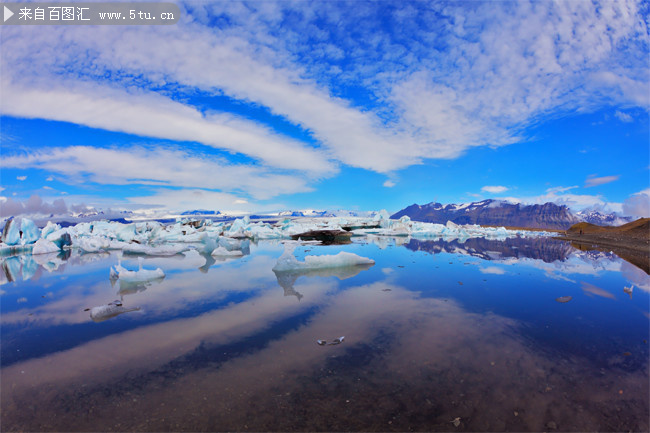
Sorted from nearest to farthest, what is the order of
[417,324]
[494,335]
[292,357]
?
[292,357] → [494,335] → [417,324]

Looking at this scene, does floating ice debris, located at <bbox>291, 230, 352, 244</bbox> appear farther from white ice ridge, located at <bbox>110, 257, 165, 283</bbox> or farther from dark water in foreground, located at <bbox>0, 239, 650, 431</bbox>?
dark water in foreground, located at <bbox>0, 239, 650, 431</bbox>

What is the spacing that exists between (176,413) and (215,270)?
277 inches

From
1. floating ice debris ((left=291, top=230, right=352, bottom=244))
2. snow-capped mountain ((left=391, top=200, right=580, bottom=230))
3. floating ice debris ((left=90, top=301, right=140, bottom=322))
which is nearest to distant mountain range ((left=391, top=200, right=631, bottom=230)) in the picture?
snow-capped mountain ((left=391, top=200, right=580, bottom=230))

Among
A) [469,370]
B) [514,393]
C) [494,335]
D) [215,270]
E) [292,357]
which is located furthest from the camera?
[215,270]

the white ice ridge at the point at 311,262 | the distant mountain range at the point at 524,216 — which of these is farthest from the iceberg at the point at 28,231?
the distant mountain range at the point at 524,216

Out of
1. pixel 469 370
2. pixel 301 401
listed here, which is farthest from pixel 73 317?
pixel 469 370

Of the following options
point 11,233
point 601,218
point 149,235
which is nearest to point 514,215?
point 601,218

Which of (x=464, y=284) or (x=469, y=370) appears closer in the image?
(x=469, y=370)

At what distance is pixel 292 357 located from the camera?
321 centimetres

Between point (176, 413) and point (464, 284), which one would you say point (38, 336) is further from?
point (464, 284)

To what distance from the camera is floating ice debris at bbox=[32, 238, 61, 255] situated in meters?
15.1

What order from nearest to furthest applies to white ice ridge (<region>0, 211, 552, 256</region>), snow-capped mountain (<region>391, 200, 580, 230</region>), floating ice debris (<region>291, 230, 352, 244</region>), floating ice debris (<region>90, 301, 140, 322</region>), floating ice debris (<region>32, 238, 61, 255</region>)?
floating ice debris (<region>90, 301, 140, 322</region>)
floating ice debris (<region>32, 238, 61, 255</region>)
white ice ridge (<region>0, 211, 552, 256</region>)
floating ice debris (<region>291, 230, 352, 244</region>)
snow-capped mountain (<region>391, 200, 580, 230</region>)

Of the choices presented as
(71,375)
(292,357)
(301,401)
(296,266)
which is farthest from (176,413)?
(296,266)

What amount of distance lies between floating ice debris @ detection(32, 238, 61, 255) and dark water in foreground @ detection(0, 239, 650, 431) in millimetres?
12496
